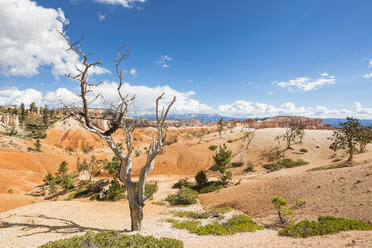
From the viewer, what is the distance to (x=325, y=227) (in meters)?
9.86

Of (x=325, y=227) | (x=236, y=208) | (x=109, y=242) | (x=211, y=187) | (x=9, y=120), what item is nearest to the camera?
(x=109, y=242)

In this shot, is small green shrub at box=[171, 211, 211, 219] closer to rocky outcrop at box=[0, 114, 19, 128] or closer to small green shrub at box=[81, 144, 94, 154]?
small green shrub at box=[81, 144, 94, 154]

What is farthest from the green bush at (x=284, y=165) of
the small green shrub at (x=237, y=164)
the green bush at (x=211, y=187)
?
the green bush at (x=211, y=187)

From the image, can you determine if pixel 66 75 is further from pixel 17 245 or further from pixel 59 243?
pixel 17 245

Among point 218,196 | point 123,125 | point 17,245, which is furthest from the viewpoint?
point 218,196

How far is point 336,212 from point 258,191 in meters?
7.07

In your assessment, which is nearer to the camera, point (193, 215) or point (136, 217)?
point (136, 217)

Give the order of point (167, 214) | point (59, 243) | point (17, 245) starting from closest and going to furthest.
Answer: point (59, 243)
point (17, 245)
point (167, 214)

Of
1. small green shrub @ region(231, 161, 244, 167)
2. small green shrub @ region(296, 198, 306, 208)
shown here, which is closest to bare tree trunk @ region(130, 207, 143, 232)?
small green shrub @ region(296, 198, 306, 208)

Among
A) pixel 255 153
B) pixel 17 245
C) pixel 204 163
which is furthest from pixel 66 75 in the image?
pixel 255 153

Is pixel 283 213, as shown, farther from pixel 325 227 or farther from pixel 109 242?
pixel 109 242

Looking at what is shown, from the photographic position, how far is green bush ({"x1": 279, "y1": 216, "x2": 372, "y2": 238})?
9539 millimetres

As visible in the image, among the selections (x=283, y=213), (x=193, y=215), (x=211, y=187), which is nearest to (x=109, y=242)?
(x=193, y=215)

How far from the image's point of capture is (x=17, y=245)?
311 inches
